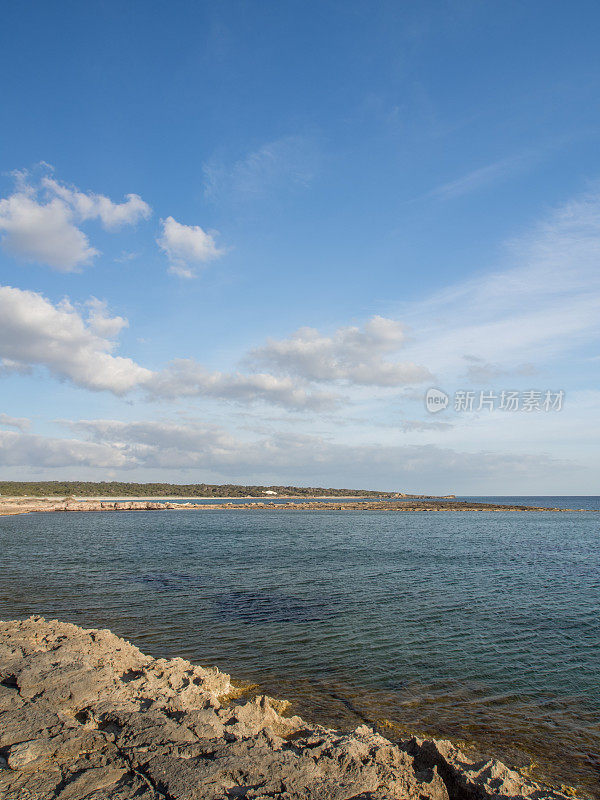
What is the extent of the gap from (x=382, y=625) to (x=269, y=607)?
6.02 meters

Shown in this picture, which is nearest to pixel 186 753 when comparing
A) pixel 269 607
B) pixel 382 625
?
pixel 382 625

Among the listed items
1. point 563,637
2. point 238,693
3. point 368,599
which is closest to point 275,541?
point 368,599

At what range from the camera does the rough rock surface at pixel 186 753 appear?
752 cm

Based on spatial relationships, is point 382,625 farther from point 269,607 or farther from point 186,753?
point 186,753

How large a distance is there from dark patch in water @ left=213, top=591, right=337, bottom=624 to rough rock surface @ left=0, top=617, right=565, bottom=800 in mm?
10425

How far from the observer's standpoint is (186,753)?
28.0 ft

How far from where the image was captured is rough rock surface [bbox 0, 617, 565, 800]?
7.52 meters

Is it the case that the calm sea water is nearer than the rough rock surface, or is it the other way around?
the rough rock surface

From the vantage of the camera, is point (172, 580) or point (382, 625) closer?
point (382, 625)

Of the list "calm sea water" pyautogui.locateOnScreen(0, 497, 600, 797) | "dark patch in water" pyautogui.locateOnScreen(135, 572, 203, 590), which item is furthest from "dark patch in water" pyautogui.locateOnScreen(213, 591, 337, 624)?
"dark patch in water" pyautogui.locateOnScreen(135, 572, 203, 590)

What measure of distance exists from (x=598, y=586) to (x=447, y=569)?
10.1 meters

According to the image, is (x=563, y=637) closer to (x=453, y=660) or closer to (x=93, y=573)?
(x=453, y=660)

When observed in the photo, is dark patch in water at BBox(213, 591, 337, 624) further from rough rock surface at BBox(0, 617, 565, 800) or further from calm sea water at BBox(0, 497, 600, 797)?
rough rock surface at BBox(0, 617, 565, 800)

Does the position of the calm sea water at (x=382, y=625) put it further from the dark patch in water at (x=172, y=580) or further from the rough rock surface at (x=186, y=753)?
the rough rock surface at (x=186, y=753)
